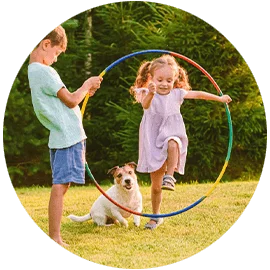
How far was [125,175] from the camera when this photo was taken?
5.51 m

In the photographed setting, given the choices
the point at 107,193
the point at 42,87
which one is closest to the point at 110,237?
the point at 107,193

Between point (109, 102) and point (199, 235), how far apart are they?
3.53ft

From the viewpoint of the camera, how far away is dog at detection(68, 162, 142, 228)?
5492 millimetres

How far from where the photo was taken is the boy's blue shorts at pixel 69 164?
5.35 meters

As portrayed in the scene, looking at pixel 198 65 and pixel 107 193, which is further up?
pixel 198 65

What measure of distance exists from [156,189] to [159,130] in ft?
1.32

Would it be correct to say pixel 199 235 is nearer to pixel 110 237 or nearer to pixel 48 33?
pixel 110 237

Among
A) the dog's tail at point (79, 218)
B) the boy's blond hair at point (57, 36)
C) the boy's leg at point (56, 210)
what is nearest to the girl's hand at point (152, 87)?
the boy's blond hair at point (57, 36)

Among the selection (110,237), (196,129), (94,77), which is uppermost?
(94,77)

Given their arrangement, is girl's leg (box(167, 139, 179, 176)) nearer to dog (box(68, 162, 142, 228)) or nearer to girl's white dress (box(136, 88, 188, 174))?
girl's white dress (box(136, 88, 188, 174))

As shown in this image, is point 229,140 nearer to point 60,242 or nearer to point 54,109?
point 54,109

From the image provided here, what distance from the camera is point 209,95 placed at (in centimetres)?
559

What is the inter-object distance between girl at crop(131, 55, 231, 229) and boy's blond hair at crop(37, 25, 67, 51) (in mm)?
553

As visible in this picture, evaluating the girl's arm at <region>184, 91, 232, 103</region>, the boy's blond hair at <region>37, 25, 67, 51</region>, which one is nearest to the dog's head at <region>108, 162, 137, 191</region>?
the girl's arm at <region>184, 91, 232, 103</region>
